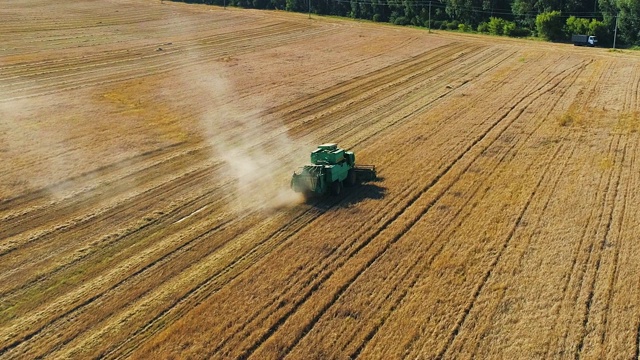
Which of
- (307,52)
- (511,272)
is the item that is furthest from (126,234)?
(307,52)

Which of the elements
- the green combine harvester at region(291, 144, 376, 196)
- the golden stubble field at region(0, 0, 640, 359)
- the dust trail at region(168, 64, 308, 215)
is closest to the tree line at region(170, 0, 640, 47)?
the golden stubble field at region(0, 0, 640, 359)

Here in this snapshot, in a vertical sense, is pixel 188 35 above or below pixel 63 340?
above

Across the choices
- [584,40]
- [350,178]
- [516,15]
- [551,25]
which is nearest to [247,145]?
[350,178]

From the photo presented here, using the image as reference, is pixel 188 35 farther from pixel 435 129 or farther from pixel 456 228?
pixel 456 228

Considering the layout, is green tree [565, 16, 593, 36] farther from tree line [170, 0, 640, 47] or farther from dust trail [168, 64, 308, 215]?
dust trail [168, 64, 308, 215]

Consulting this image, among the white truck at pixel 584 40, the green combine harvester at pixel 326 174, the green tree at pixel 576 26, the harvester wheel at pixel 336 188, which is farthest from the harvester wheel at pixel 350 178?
the green tree at pixel 576 26

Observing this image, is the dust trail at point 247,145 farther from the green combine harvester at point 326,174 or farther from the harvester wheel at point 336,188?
the harvester wheel at point 336,188
